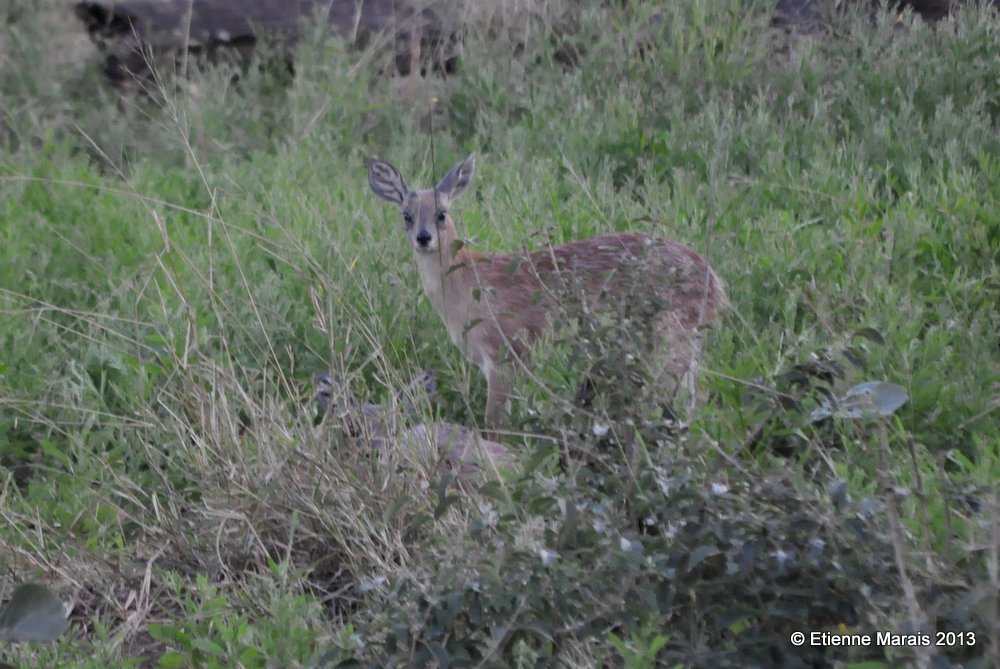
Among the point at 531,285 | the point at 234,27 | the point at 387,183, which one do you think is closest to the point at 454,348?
the point at 531,285

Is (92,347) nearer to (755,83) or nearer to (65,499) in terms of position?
(65,499)

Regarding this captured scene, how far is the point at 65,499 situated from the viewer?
15.3 ft

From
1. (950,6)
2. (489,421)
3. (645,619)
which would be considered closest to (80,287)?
(489,421)

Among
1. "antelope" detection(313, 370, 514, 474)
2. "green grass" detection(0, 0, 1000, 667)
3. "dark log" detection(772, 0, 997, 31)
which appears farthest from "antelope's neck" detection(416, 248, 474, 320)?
"dark log" detection(772, 0, 997, 31)

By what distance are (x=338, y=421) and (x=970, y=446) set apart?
6.64 ft

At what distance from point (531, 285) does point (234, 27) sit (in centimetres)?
410

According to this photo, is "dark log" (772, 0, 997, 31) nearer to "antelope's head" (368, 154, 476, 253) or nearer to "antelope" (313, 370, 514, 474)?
"antelope's head" (368, 154, 476, 253)

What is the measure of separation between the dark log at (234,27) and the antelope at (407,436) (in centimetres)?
484

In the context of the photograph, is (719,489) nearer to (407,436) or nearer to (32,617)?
(407,436)

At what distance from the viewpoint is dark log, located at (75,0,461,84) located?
8938mm

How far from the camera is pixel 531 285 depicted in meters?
5.91

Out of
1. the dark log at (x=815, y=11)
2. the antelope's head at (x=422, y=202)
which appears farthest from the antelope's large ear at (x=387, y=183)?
the dark log at (x=815, y=11)

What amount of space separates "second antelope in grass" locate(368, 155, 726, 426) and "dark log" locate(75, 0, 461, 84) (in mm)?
3185

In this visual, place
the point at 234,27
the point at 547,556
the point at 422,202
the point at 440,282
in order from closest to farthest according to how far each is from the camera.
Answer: the point at 547,556
the point at 422,202
the point at 440,282
the point at 234,27
